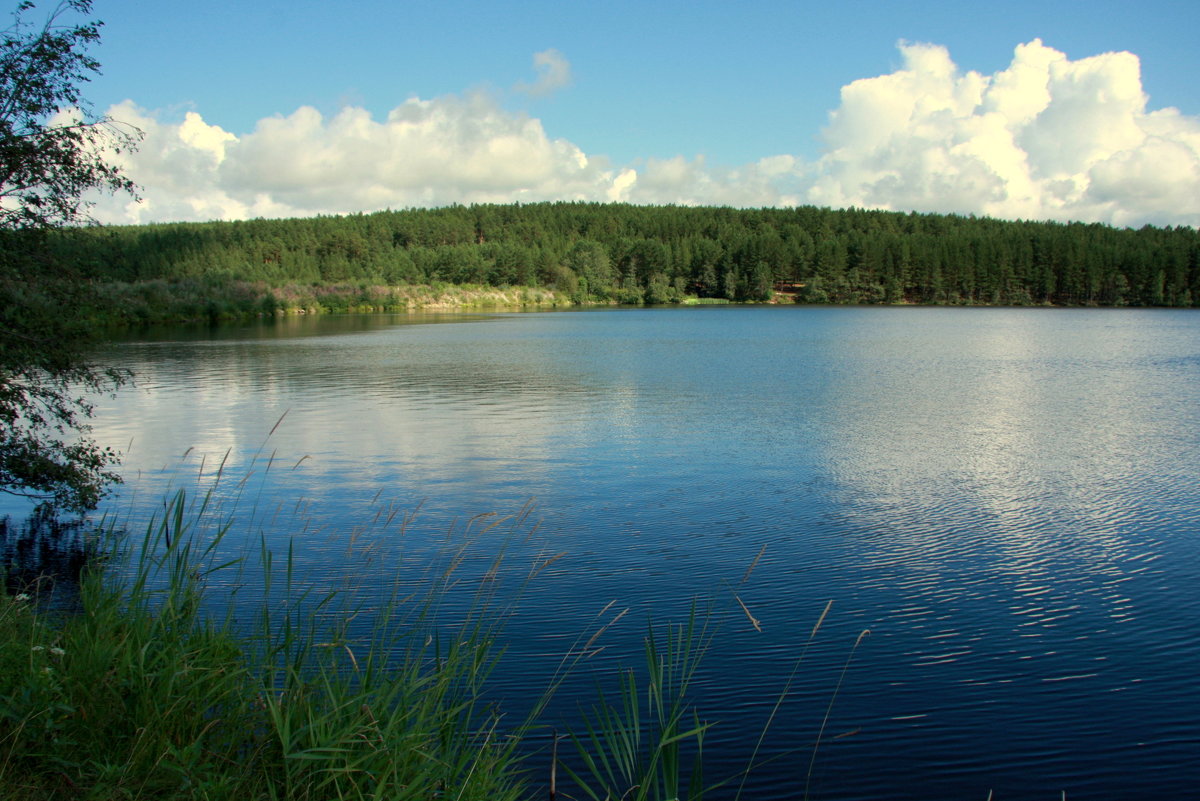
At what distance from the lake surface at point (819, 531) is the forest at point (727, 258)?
2861 inches

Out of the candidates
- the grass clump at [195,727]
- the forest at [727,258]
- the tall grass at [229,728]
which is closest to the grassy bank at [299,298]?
the forest at [727,258]

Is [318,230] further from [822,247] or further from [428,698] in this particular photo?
[428,698]

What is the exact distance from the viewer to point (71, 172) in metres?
10.8

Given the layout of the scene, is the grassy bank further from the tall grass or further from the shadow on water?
the tall grass

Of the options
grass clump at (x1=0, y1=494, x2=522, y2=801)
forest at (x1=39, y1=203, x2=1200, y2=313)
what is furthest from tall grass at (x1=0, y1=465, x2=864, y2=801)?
forest at (x1=39, y1=203, x2=1200, y2=313)

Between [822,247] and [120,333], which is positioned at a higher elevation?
[822,247]

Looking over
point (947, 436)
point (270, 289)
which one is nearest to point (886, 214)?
point (270, 289)

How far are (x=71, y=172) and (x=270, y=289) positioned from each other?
80838mm

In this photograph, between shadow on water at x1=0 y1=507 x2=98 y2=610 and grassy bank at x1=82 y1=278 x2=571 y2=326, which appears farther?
grassy bank at x1=82 y1=278 x2=571 y2=326

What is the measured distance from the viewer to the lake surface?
6.47 meters

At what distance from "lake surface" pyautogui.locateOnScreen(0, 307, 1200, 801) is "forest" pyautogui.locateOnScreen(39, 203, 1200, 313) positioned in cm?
7266

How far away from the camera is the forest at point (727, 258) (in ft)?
372

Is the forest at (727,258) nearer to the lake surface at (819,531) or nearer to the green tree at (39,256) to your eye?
the lake surface at (819,531)

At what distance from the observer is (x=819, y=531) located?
11398 millimetres
